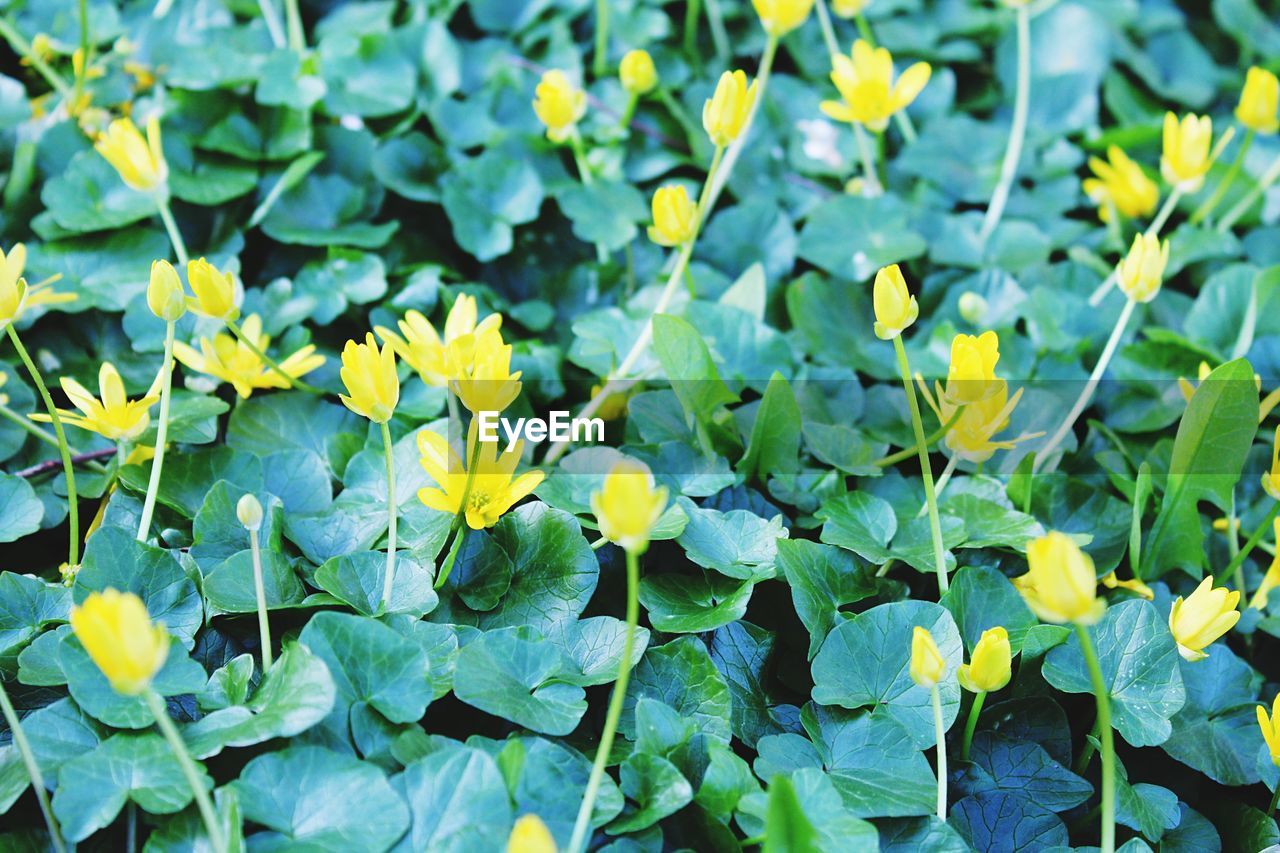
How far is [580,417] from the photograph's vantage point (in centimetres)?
97

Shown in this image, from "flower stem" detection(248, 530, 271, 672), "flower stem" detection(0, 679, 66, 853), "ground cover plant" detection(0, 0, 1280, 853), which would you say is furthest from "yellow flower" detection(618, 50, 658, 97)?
"flower stem" detection(0, 679, 66, 853)

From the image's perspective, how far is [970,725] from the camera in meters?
0.77

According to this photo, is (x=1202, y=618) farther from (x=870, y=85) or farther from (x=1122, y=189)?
(x=1122, y=189)

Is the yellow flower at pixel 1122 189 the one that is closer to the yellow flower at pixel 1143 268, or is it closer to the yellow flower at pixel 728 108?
the yellow flower at pixel 1143 268

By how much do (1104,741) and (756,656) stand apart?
0.27 m

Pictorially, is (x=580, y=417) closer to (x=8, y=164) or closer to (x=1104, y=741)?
(x=1104, y=741)

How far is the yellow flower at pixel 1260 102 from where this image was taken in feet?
3.92

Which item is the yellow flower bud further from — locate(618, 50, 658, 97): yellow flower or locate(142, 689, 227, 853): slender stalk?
locate(618, 50, 658, 97): yellow flower

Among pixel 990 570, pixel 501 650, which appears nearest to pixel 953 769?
pixel 990 570

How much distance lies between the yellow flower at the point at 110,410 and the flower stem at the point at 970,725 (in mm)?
645

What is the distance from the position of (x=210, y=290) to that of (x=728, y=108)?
42cm

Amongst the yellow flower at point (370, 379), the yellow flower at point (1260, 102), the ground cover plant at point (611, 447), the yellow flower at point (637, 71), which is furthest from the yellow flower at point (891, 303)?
the yellow flower at point (1260, 102)

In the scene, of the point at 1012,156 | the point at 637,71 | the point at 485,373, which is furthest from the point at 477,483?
the point at 1012,156

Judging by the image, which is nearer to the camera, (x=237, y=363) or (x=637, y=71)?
(x=237, y=363)
